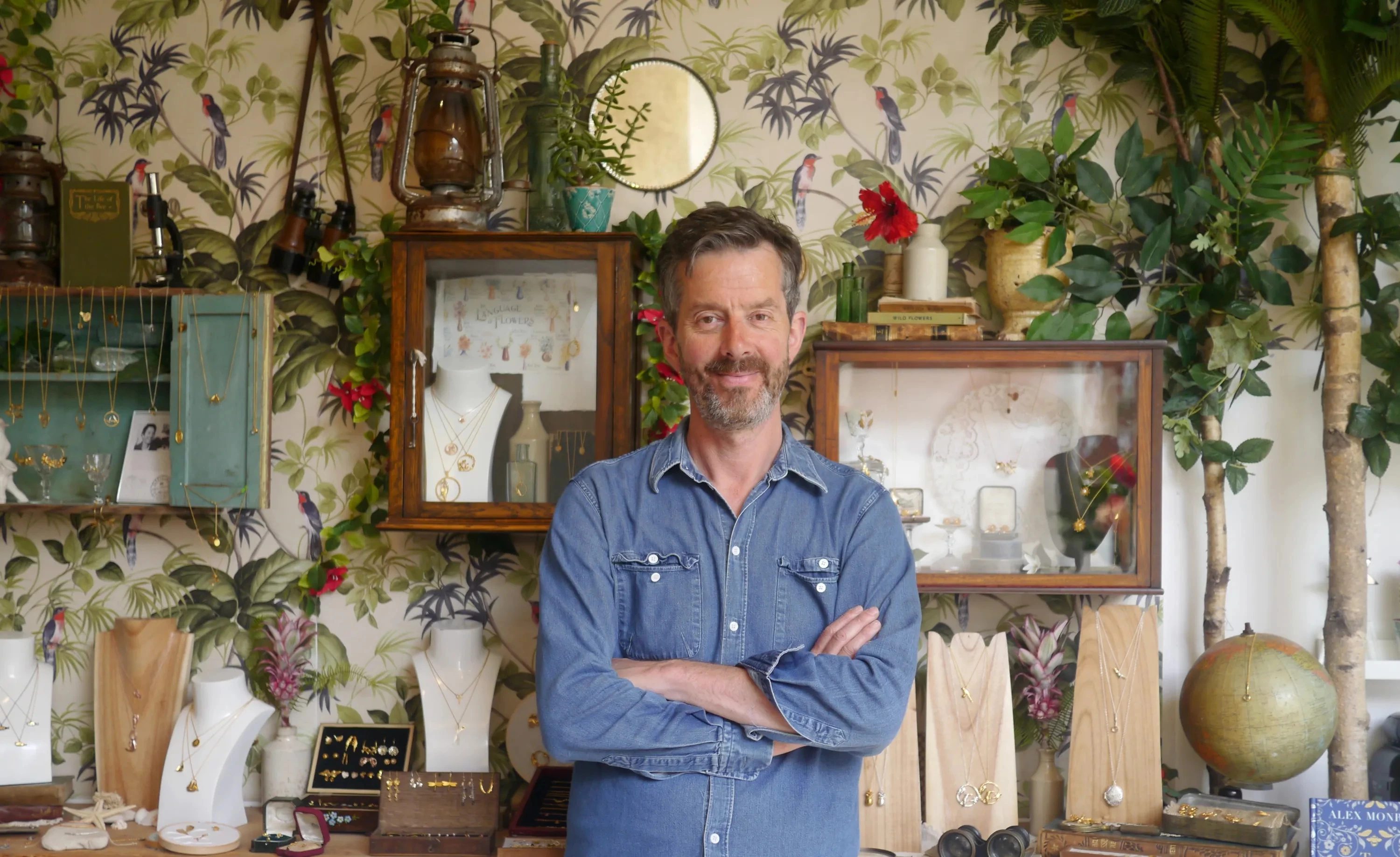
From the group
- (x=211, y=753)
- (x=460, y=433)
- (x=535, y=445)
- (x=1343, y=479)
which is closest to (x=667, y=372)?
(x=535, y=445)

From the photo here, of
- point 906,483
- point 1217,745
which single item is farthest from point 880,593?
point 1217,745

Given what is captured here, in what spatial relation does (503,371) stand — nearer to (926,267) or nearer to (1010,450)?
(926,267)

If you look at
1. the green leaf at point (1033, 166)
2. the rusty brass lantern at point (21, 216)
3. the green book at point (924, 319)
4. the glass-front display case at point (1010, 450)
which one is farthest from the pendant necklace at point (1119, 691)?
the rusty brass lantern at point (21, 216)

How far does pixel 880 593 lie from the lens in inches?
71.6

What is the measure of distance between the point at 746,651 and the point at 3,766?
5.77ft

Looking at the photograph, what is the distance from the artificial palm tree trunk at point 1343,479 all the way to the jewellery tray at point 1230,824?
6.9 inches

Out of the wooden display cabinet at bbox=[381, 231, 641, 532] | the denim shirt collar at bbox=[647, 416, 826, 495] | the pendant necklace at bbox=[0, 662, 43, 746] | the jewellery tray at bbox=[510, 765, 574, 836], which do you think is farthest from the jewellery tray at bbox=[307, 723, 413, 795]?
the denim shirt collar at bbox=[647, 416, 826, 495]

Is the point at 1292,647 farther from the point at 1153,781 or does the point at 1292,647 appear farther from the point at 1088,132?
the point at 1088,132

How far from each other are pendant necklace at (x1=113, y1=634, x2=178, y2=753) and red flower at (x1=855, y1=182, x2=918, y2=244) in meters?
1.77

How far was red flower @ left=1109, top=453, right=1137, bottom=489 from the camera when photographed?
230 cm

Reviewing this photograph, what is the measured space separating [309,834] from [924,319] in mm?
1613

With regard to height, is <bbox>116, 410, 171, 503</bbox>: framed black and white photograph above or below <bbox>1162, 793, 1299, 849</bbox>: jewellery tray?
above

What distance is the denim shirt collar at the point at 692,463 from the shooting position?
188 cm

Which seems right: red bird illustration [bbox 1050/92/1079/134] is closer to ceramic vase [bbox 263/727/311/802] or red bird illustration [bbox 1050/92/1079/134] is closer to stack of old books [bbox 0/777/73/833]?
ceramic vase [bbox 263/727/311/802]
